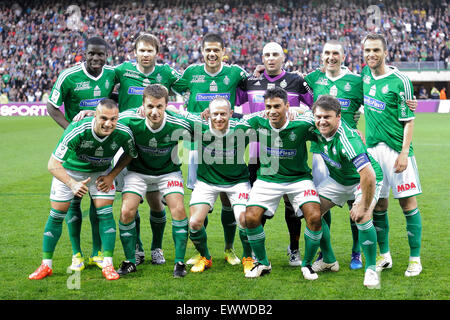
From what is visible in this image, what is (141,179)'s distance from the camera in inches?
211

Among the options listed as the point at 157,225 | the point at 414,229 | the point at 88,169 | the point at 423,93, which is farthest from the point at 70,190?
the point at 423,93

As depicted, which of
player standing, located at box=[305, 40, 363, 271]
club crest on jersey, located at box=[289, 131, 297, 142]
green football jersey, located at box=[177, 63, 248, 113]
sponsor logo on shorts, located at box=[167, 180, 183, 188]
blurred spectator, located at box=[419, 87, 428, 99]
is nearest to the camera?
club crest on jersey, located at box=[289, 131, 297, 142]

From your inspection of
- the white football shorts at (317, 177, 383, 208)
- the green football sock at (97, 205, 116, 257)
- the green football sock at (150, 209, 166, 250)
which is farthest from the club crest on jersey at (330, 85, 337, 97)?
the green football sock at (97, 205, 116, 257)

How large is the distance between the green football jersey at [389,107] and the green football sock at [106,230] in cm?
262

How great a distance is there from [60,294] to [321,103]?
108 inches

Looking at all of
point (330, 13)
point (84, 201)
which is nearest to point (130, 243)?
point (84, 201)

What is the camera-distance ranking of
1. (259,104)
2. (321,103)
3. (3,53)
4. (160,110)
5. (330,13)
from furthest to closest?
(330,13)
(3,53)
(259,104)
(160,110)
(321,103)

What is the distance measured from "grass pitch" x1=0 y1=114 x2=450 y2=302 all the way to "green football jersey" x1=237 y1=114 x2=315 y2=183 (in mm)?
935

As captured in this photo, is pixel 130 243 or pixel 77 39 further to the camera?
pixel 77 39

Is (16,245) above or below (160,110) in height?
below

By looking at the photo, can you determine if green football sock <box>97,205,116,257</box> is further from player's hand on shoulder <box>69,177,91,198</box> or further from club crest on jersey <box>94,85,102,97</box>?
club crest on jersey <box>94,85,102,97</box>

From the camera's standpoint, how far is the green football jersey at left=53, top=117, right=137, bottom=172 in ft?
16.4

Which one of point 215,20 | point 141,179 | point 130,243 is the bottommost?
point 130,243

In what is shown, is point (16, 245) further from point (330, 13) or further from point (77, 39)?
point (330, 13)
